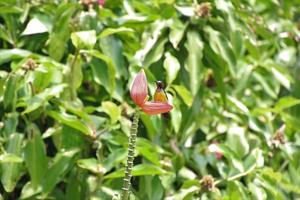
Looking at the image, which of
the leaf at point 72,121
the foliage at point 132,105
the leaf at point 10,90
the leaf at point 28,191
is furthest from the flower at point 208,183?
the leaf at point 10,90

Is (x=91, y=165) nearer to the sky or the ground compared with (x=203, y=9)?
nearer to the ground

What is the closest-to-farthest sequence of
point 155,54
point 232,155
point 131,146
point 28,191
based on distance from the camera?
point 131,146 → point 28,191 → point 232,155 → point 155,54

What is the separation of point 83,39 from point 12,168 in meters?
0.39

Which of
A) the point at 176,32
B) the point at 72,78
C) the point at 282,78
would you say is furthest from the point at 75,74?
the point at 282,78

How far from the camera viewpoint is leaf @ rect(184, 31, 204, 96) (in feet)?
7.14

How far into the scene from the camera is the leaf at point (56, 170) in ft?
6.43

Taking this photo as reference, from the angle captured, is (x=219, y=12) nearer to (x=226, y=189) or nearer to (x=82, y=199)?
(x=226, y=189)

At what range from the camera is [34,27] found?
6.88 ft

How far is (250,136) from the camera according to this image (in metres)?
2.42

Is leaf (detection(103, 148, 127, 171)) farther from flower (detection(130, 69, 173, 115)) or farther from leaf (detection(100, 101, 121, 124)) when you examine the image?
flower (detection(130, 69, 173, 115))

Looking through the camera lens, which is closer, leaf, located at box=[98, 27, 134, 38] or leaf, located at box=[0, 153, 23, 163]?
leaf, located at box=[0, 153, 23, 163]

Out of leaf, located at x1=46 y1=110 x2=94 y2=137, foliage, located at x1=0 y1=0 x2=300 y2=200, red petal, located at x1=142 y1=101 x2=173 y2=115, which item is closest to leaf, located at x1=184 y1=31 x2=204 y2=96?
foliage, located at x1=0 y1=0 x2=300 y2=200

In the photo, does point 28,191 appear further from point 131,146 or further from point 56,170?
point 131,146

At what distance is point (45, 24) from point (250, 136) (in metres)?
0.77
